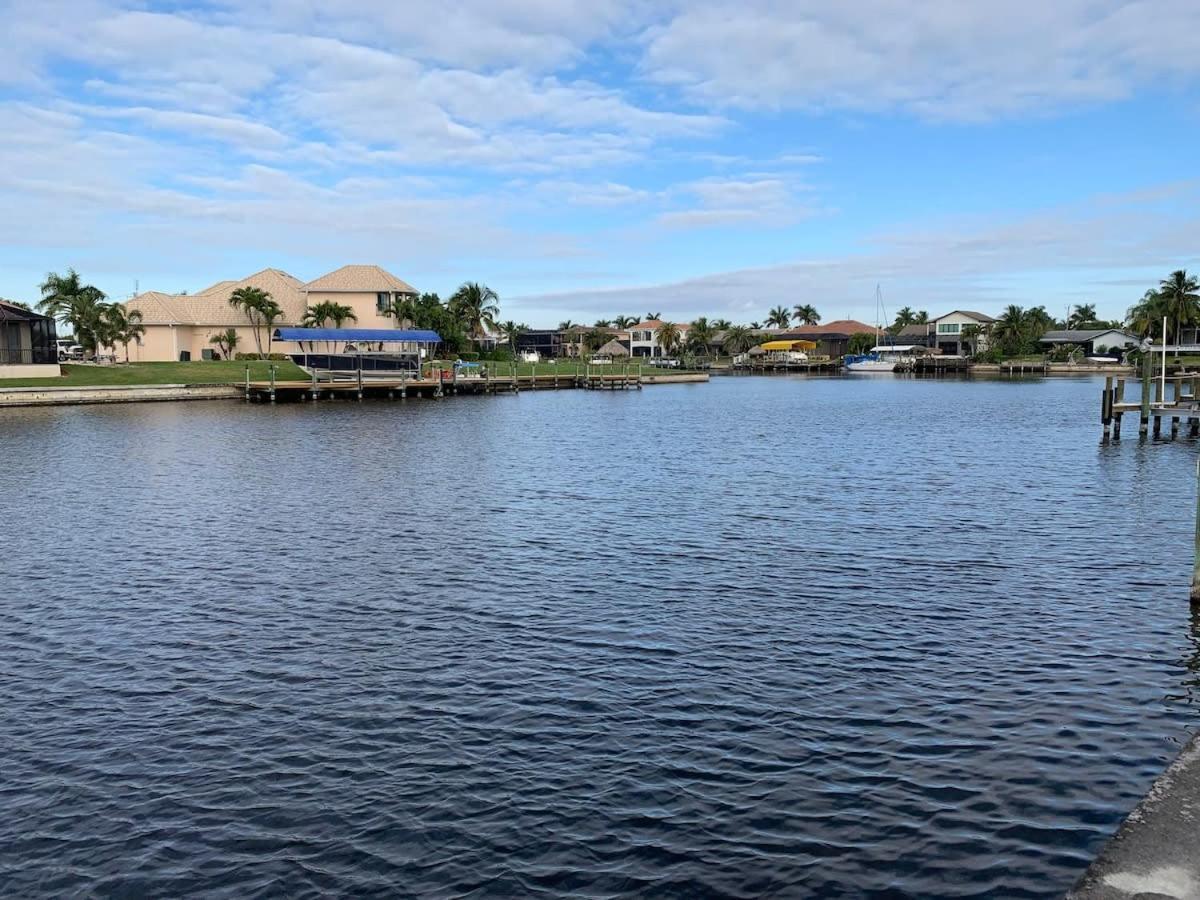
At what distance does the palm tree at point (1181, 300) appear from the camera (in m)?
135

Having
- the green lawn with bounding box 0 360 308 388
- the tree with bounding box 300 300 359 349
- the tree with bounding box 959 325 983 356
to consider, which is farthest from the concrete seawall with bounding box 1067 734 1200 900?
the tree with bounding box 959 325 983 356

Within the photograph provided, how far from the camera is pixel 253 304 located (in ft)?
335

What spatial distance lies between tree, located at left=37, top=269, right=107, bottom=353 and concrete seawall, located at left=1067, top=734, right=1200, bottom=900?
99.0m

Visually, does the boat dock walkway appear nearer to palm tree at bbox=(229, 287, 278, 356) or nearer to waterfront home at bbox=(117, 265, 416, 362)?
waterfront home at bbox=(117, 265, 416, 362)

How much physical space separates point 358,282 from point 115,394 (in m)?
40.3

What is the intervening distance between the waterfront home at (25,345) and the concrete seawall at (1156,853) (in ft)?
280

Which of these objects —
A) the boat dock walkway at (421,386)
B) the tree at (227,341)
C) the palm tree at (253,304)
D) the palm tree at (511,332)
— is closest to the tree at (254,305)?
the palm tree at (253,304)

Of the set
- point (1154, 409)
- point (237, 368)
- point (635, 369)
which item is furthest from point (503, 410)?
point (635, 369)

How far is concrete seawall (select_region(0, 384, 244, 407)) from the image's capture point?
2758 inches

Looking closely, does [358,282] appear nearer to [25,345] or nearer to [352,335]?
[352,335]

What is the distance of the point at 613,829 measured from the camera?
34.7 ft

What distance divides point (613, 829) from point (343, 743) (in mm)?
4229

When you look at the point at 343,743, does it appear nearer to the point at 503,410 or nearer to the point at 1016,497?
the point at 1016,497

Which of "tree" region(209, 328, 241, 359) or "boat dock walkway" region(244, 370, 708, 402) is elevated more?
"tree" region(209, 328, 241, 359)
